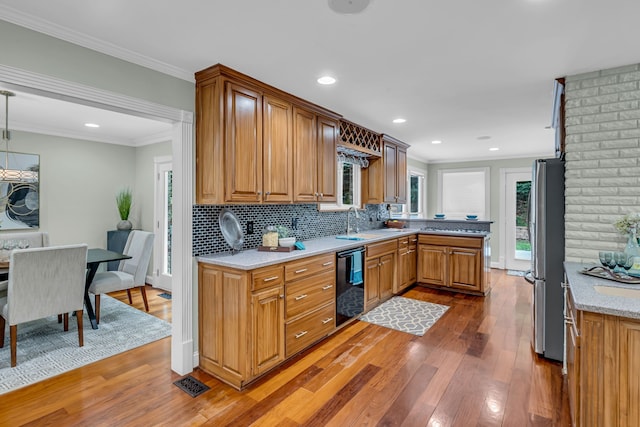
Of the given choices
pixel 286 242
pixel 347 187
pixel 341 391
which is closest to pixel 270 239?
pixel 286 242

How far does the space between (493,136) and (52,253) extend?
5731 mm

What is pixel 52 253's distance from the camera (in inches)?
111

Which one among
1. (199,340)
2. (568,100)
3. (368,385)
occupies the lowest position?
(368,385)

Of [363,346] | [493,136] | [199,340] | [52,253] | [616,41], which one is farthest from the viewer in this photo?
[493,136]

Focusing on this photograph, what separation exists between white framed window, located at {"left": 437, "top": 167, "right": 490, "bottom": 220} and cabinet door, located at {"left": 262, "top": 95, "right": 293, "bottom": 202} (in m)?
5.51

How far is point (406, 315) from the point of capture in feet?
12.6

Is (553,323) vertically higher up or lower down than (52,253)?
lower down

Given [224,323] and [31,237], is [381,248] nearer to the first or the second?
[224,323]

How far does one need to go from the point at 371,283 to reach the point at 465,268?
5.73 ft

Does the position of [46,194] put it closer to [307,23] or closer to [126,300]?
[126,300]

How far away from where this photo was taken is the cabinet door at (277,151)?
2.80 meters

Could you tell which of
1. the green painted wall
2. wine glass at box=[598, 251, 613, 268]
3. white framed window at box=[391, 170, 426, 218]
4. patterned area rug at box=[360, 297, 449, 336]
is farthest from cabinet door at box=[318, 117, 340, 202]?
white framed window at box=[391, 170, 426, 218]

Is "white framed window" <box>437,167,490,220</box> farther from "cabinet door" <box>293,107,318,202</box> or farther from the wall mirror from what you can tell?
the wall mirror

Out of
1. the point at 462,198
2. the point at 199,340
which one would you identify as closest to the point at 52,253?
the point at 199,340
